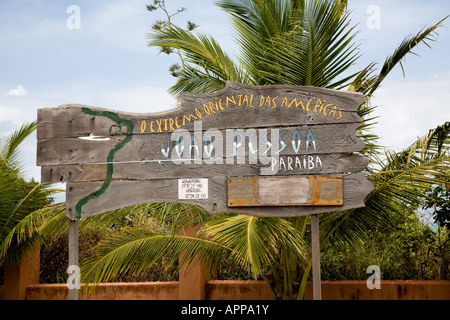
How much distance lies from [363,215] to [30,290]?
616 centimetres

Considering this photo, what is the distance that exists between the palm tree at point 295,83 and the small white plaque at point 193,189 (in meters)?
0.37

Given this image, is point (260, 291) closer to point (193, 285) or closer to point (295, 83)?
point (193, 285)

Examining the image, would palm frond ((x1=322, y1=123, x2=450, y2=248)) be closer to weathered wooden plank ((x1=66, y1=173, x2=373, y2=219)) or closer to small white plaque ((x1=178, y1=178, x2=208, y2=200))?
weathered wooden plank ((x1=66, y1=173, x2=373, y2=219))

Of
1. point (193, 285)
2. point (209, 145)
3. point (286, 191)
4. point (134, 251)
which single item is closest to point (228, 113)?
point (209, 145)

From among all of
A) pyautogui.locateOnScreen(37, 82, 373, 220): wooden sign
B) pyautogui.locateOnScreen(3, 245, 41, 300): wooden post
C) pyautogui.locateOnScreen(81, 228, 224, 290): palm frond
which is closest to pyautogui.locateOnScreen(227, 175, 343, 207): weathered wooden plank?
pyautogui.locateOnScreen(37, 82, 373, 220): wooden sign

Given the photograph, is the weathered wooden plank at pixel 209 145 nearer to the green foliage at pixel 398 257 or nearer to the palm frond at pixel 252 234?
the palm frond at pixel 252 234

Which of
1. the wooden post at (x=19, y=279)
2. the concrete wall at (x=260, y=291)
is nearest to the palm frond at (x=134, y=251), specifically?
the concrete wall at (x=260, y=291)

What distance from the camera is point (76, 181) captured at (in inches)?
243

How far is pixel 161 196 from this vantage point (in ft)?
19.5

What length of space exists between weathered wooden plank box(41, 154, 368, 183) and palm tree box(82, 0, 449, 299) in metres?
0.61

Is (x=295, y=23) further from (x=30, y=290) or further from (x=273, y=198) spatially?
(x=30, y=290)

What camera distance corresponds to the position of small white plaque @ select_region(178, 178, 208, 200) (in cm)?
Result: 581

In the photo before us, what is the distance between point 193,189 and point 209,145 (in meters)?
0.53
